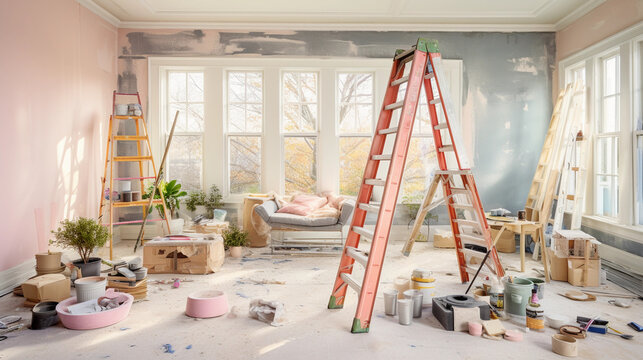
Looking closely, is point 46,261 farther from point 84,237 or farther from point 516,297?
point 516,297

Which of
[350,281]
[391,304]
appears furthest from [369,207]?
[391,304]

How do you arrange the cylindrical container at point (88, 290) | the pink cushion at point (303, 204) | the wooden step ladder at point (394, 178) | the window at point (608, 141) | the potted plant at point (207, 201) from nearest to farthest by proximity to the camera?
the wooden step ladder at point (394, 178) < the cylindrical container at point (88, 290) < the window at point (608, 141) < the pink cushion at point (303, 204) < the potted plant at point (207, 201)

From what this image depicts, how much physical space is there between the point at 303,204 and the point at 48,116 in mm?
3051

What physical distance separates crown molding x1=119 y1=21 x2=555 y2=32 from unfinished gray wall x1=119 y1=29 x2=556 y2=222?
0.22 ft

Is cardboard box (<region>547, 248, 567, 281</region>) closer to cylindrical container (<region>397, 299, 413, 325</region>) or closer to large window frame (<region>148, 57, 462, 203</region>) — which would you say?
cylindrical container (<region>397, 299, 413, 325</region>)

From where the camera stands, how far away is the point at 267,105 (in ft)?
20.2

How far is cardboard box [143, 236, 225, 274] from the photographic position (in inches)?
169

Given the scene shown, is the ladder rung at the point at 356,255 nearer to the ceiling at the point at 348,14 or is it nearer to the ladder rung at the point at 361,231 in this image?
the ladder rung at the point at 361,231

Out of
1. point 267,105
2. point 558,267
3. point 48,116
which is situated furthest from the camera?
point 267,105

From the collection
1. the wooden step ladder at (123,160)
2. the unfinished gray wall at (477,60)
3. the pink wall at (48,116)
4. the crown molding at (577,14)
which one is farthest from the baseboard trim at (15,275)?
the crown molding at (577,14)

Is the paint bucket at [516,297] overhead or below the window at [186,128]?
below

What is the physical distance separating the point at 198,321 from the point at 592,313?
2.98 metres

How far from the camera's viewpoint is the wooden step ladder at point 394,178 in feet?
9.23

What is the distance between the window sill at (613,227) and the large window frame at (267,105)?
7.49ft
